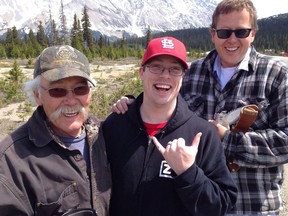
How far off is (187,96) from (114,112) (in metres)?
0.67

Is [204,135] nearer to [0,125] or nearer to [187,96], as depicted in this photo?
[187,96]

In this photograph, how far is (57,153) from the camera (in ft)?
6.35

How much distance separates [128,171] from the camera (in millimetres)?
2100

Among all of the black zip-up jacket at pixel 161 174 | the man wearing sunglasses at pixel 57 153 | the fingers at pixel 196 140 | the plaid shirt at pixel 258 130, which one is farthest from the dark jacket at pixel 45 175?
the plaid shirt at pixel 258 130

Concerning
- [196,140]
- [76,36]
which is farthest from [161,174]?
[76,36]

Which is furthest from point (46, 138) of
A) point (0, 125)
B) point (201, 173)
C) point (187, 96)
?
point (0, 125)

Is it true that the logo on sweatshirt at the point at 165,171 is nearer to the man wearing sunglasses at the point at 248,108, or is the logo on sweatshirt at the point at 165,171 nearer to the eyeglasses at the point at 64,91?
the man wearing sunglasses at the point at 248,108

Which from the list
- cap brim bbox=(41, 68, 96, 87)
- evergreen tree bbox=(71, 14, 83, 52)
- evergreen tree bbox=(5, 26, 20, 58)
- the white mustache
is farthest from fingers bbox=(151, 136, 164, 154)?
evergreen tree bbox=(71, 14, 83, 52)

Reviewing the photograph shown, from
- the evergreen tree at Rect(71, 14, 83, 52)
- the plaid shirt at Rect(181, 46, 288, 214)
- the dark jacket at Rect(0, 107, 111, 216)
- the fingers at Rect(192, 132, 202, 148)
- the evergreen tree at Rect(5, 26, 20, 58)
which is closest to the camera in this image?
the dark jacket at Rect(0, 107, 111, 216)

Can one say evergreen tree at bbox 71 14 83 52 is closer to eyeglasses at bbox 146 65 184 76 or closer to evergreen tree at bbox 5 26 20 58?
evergreen tree at bbox 5 26 20 58

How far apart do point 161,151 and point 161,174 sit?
19cm

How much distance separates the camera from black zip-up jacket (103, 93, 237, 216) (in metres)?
2.00

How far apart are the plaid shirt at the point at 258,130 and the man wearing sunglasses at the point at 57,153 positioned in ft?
2.88

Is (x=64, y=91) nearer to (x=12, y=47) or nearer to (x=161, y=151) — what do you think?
(x=161, y=151)
